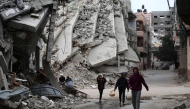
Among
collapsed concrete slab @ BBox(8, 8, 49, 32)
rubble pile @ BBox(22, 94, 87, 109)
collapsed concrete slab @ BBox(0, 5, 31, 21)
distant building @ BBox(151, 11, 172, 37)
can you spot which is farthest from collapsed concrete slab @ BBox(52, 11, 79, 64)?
distant building @ BBox(151, 11, 172, 37)

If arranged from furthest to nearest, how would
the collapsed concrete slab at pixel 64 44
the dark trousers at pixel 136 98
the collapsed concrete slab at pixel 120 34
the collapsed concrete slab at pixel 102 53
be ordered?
1. the collapsed concrete slab at pixel 120 34
2. the collapsed concrete slab at pixel 102 53
3. the collapsed concrete slab at pixel 64 44
4. the dark trousers at pixel 136 98

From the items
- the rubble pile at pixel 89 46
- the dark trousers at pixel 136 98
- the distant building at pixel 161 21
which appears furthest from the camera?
the distant building at pixel 161 21

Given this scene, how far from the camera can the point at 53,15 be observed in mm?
16125

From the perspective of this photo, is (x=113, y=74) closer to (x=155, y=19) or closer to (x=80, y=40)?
(x=80, y=40)

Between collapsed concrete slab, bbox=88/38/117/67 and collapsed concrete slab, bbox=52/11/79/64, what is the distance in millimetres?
2026

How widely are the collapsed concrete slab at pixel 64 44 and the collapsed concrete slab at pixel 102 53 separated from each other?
6.65 feet

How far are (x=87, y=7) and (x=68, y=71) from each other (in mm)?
10100

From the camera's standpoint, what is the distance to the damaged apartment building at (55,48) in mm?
12875

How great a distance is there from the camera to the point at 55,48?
1097 inches

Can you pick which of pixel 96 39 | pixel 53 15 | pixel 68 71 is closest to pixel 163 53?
pixel 96 39

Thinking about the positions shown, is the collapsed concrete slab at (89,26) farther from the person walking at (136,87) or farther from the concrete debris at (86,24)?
the person walking at (136,87)

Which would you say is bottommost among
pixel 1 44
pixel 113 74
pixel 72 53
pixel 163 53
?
pixel 163 53

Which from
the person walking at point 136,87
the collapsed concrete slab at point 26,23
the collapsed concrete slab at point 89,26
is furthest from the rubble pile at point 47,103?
the collapsed concrete slab at point 89,26

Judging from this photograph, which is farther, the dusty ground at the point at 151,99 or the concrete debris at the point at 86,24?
the concrete debris at the point at 86,24
